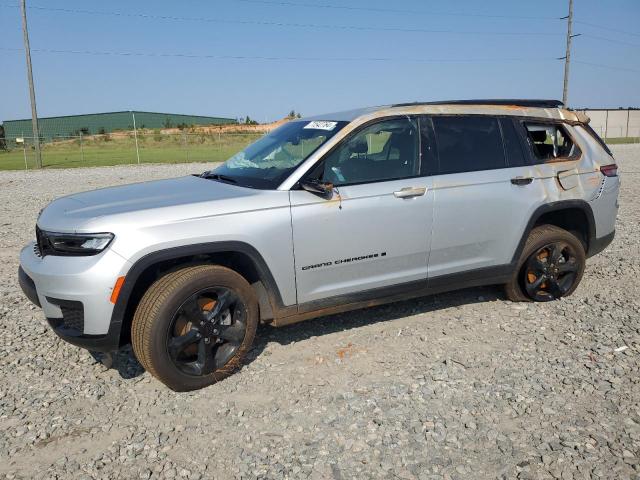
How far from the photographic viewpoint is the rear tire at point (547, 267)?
4.82 m

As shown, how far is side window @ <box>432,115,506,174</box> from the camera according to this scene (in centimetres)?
433

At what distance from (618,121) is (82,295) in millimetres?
79400

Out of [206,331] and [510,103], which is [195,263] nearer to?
[206,331]

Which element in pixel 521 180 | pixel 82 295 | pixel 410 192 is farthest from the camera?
pixel 521 180

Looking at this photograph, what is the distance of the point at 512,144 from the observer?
15.1ft

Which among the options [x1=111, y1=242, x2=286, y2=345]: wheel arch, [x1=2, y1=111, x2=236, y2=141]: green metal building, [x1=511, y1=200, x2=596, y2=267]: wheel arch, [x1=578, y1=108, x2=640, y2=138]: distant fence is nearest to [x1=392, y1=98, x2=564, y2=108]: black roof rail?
[x1=511, y1=200, x2=596, y2=267]: wheel arch

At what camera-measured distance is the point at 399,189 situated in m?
4.03

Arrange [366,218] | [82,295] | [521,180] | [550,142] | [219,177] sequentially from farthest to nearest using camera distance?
[550,142]
[521,180]
[219,177]
[366,218]
[82,295]

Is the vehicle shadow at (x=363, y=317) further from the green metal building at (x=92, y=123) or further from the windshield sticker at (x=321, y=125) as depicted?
the green metal building at (x=92, y=123)

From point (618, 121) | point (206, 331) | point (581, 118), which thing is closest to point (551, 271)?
point (581, 118)

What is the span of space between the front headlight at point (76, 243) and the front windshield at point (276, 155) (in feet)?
3.69

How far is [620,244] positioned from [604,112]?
72373 millimetres

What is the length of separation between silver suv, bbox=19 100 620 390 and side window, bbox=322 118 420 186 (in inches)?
0.4

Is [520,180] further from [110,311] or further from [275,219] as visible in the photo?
[110,311]
